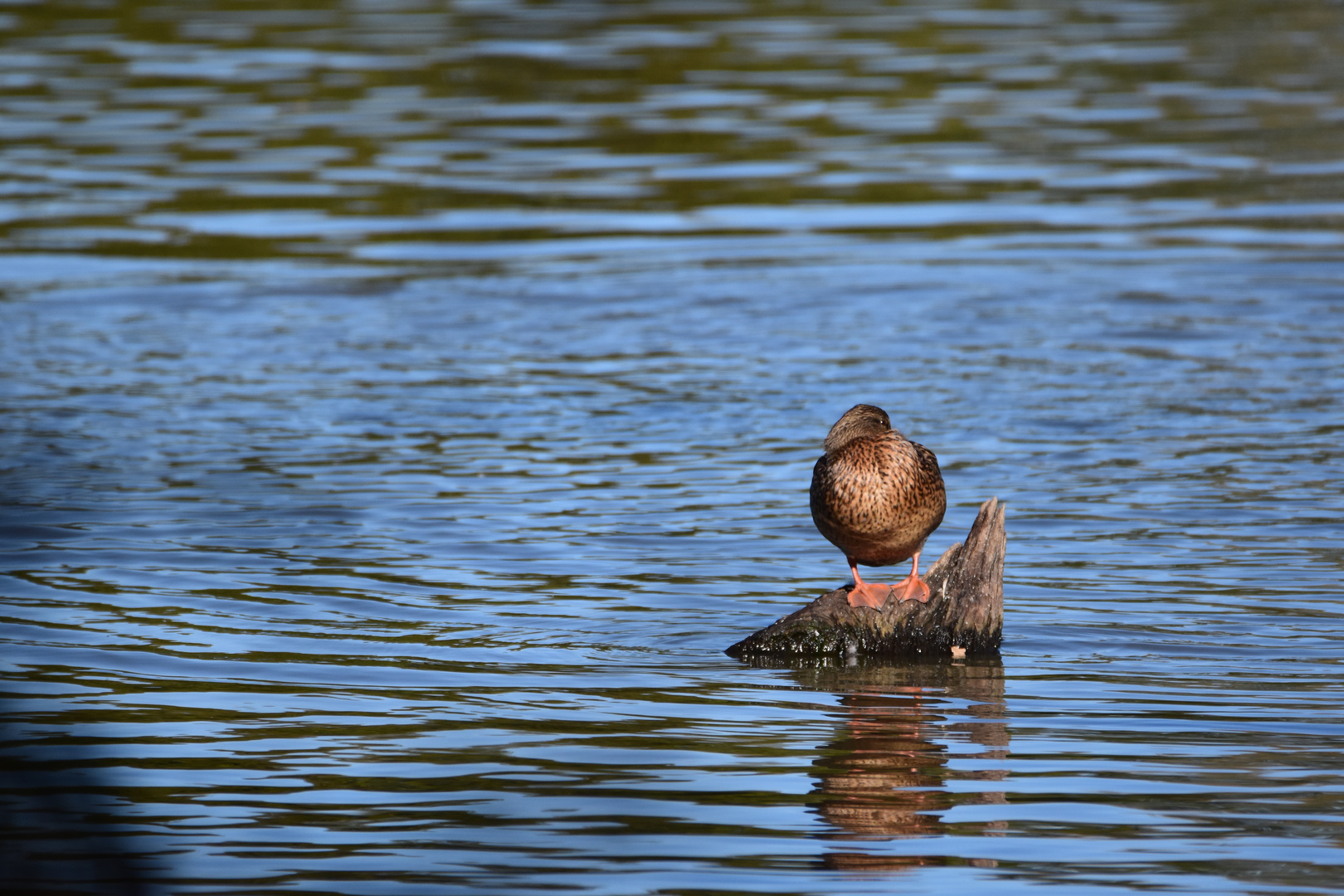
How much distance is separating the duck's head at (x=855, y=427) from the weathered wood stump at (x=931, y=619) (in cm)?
49

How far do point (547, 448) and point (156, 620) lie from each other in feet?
11.6

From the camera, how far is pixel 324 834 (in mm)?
5230

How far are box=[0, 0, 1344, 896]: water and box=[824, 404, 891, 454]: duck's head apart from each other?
2.75ft

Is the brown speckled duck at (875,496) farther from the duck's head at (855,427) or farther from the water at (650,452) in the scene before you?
the water at (650,452)

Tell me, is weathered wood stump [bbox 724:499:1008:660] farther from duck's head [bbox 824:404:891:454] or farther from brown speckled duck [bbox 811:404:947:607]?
duck's head [bbox 824:404:891:454]

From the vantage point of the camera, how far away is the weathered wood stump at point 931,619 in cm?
718

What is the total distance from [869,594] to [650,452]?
12.3ft

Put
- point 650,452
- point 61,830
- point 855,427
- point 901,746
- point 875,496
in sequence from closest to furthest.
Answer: point 61,830 < point 901,746 < point 875,496 < point 855,427 < point 650,452

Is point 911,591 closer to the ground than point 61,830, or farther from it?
closer to the ground

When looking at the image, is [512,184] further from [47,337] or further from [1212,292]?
[1212,292]

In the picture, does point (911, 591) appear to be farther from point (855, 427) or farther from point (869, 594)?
point (855, 427)

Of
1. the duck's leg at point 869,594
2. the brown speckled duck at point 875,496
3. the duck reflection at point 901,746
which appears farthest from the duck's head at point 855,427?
the duck reflection at point 901,746

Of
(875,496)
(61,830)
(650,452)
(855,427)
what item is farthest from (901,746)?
(650,452)

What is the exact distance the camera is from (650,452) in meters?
10.8
